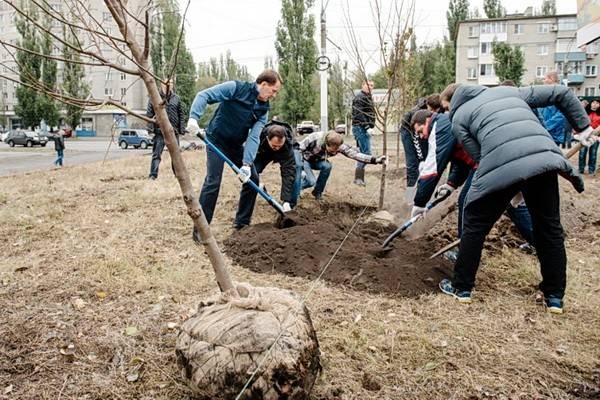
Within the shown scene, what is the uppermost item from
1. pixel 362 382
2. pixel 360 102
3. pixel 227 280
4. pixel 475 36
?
pixel 475 36

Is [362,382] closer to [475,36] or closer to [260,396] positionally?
[260,396]

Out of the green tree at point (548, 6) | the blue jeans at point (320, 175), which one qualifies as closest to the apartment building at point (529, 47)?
the green tree at point (548, 6)

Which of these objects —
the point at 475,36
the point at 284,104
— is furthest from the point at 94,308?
the point at 475,36

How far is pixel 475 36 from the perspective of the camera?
45.6 m

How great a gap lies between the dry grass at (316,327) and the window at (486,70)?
153ft

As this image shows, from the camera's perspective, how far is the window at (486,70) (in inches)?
1843

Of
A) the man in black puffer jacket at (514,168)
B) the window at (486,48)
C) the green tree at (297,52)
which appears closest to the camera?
the man in black puffer jacket at (514,168)

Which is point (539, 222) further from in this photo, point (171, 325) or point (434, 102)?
point (434, 102)

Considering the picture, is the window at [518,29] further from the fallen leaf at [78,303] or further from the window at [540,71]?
the fallen leaf at [78,303]

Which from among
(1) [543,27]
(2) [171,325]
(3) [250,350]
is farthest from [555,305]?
(1) [543,27]

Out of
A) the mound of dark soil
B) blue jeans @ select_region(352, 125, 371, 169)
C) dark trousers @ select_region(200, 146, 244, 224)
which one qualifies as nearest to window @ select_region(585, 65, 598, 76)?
blue jeans @ select_region(352, 125, 371, 169)

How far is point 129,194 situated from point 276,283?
3999mm

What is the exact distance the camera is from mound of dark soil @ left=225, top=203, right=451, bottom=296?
351 centimetres

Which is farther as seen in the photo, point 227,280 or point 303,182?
point 303,182
